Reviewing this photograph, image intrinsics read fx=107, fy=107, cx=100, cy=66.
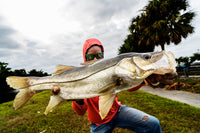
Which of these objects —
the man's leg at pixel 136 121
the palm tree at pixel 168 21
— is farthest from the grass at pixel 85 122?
the palm tree at pixel 168 21

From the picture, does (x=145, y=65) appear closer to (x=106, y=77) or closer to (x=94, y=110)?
(x=106, y=77)

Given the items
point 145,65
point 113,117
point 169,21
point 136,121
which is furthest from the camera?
point 169,21

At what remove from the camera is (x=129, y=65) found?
1.29 m

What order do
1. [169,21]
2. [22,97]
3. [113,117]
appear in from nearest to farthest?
[22,97], [113,117], [169,21]

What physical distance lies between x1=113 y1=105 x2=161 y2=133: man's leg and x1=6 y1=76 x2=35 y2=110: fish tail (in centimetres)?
172

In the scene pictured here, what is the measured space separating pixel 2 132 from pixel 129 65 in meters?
5.49

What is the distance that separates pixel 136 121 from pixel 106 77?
1439 millimetres

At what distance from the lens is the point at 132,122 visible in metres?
2.19

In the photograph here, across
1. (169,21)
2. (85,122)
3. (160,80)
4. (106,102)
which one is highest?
(169,21)

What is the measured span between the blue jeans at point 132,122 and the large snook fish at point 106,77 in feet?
3.80

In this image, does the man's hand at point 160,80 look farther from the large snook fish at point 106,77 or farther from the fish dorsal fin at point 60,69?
the fish dorsal fin at point 60,69

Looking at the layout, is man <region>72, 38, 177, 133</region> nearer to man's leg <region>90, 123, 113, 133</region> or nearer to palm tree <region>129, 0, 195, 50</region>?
man's leg <region>90, 123, 113, 133</region>

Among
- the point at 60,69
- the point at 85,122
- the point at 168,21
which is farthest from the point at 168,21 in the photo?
the point at 60,69

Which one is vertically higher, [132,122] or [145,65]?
[145,65]
